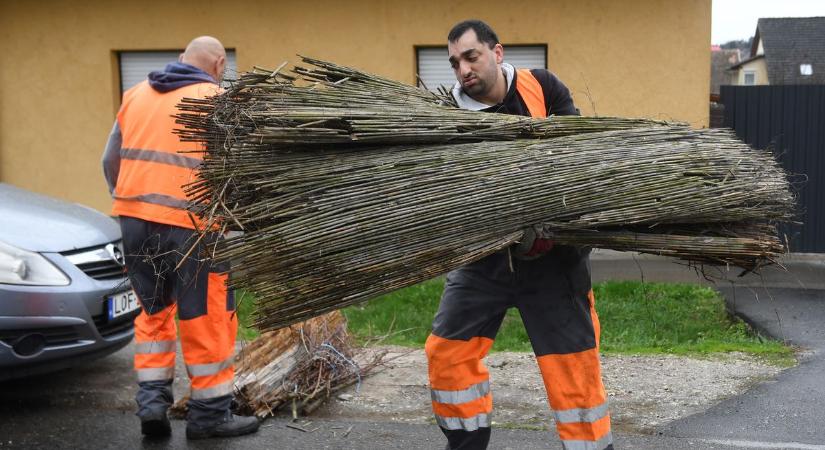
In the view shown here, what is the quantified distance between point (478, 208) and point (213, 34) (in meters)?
7.82

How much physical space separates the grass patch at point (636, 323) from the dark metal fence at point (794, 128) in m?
2.45

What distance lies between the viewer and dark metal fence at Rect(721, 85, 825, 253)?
9.70 meters

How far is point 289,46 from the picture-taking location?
10188mm

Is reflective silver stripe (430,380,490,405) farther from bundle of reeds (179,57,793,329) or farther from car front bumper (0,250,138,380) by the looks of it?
car front bumper (0,250,138,380)

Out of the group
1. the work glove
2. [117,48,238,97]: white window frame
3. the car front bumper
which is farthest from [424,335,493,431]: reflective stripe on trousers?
[117,48,238,97]: white window frame

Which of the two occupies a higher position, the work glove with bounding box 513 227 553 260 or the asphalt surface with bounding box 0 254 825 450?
the work glove with bounding box 513 227 553 260

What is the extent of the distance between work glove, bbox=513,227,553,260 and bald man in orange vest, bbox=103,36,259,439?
170 centimetres

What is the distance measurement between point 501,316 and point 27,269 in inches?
105

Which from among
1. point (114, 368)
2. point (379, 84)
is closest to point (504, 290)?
point (379, 84)

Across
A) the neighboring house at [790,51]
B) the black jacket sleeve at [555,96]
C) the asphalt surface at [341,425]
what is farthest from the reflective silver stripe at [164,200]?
the neighboring house at [790,51]

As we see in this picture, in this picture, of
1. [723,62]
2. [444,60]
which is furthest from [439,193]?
[723,62]

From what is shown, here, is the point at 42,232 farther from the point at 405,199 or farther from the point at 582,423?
the point at 582,423

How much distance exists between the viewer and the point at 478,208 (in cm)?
311

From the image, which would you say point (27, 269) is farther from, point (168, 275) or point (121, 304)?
point (168, 275)
